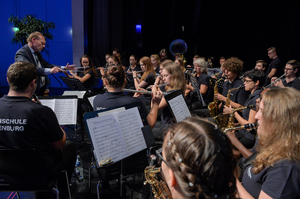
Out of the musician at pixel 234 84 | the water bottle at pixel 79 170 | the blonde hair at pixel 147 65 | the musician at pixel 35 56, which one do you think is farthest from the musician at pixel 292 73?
the musician at pixel 35 56

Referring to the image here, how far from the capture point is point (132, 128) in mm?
1704

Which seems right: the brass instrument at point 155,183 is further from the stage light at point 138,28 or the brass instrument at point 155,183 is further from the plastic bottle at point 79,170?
the stage light at point 138,28

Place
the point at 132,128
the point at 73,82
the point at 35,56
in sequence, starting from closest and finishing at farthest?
the point at 132,128
the point at 35,56
the point at 73,82

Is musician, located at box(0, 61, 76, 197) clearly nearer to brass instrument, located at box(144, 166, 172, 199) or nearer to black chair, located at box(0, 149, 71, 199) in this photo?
black chair, located at box(0, 149, 71, 199)

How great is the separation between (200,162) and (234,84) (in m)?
2.91

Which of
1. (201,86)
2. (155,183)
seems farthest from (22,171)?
(201,86)

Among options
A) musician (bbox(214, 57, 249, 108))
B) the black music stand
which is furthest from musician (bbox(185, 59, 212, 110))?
the black music stand

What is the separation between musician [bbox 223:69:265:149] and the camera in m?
2.46

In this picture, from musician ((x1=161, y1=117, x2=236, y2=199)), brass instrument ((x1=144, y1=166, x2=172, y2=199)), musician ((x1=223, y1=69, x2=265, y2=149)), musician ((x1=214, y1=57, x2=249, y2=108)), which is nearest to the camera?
musician ((x1=161, y1=117, x2=236, y2=199))

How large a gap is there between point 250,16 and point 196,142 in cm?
806

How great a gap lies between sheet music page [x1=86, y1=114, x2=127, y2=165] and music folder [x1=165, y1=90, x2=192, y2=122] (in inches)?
22.1

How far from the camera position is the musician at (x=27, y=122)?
1.60m

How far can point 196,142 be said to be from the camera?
2.52 feet

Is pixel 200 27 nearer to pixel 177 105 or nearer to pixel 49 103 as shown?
pixel 177 105
